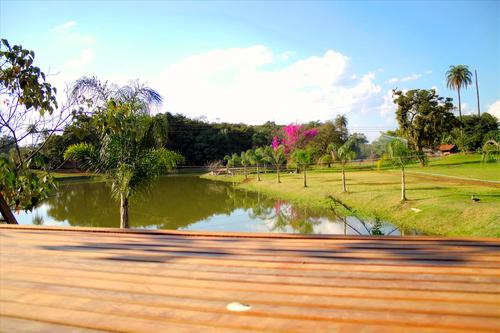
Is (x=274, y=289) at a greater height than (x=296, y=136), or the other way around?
(x=296, y=136)

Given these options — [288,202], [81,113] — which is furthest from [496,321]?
[288,202]

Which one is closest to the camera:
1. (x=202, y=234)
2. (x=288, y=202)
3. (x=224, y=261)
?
(x=224, y=261)

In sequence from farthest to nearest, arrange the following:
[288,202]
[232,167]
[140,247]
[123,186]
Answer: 1. [232,167]
2. [288,202]
3. [123,186]
4. [140,247]

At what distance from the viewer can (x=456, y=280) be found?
6.53 ft

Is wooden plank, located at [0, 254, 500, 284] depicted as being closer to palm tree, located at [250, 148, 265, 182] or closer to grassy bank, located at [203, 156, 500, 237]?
grassy bank, located at [203, 156, 500, 237]

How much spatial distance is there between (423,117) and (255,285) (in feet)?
103

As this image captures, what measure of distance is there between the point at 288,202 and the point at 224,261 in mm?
15811

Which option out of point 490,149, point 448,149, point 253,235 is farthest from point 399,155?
point 448,149

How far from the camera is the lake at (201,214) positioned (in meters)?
12.6

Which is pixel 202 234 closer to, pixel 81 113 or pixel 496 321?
pixel 81 113

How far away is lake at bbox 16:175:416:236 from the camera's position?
12.6 metres

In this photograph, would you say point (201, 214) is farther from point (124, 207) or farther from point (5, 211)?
point (5, 211)

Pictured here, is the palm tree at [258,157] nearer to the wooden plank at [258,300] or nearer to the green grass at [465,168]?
the green grass at [465,168]

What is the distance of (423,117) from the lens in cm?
3019
